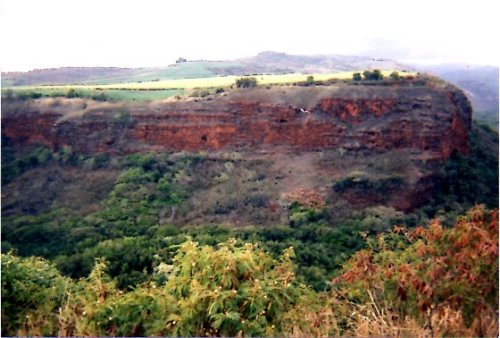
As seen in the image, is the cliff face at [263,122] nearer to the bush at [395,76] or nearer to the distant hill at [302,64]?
the bush at [395,76]

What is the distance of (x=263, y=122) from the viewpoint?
6.39 m

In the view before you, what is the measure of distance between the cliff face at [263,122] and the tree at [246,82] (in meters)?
0.16

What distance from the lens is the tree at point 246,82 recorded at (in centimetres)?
498

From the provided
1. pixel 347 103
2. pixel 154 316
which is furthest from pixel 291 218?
pixel 347 103

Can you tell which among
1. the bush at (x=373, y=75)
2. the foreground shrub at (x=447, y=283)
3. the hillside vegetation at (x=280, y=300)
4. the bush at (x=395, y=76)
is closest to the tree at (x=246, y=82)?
the bush at (x=373, y=75)

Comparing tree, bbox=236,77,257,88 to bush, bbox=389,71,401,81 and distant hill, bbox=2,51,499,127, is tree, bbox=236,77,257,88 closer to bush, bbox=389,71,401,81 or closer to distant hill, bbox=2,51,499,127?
distant hill, bbox=2,51,499,127

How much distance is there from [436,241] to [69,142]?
4429mm

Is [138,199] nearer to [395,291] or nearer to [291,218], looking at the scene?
[291,218]

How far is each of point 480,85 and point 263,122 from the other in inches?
117

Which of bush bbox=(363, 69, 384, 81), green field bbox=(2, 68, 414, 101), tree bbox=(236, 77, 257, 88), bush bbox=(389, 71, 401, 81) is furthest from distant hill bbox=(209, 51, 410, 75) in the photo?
bush bbox=(389, 71, 401, 81)

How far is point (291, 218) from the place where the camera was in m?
4.25

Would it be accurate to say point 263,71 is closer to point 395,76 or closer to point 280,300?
point 395,76

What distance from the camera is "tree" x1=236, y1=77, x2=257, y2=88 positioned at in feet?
16.3

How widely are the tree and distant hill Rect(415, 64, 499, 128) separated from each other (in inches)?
67.2
